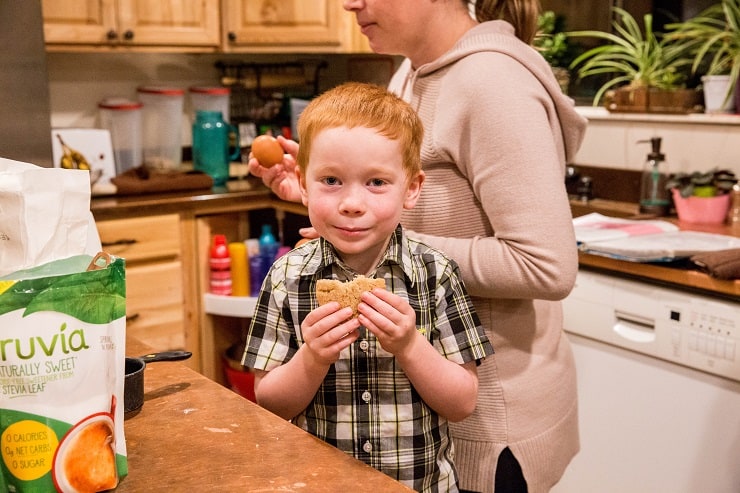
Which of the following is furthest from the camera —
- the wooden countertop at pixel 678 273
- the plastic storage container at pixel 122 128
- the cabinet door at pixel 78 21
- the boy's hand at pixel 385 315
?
the plastic storage container at pixel 122 128

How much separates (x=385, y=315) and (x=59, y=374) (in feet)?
1.13

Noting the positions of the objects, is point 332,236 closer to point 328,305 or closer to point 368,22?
point 328,305

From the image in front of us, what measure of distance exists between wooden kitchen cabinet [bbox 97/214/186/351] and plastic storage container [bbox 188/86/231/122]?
2.71 ft

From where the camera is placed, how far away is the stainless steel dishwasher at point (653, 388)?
1.98 metres

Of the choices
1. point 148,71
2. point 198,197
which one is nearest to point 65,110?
point 148,71

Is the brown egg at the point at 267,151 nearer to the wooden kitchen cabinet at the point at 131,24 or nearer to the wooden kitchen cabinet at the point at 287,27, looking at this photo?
the wooden kitchen cabinet at the point at 131,24

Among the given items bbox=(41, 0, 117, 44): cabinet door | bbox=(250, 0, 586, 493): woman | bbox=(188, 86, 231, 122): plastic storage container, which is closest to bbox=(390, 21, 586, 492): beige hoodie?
bbox=(250, 0, 586, 493): woman

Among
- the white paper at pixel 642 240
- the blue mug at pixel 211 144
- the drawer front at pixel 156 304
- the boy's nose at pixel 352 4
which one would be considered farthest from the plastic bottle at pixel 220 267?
the boy's nose at pixel 352 4

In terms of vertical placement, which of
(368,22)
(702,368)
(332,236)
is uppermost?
(368,22)

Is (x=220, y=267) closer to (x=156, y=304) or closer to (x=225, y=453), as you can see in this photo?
(x=156, y=304)

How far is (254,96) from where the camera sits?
3766 millimetres

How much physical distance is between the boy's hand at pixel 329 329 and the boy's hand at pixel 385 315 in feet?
0.06

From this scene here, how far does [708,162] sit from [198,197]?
1.76m

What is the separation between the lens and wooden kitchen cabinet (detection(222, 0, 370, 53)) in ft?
10.9
